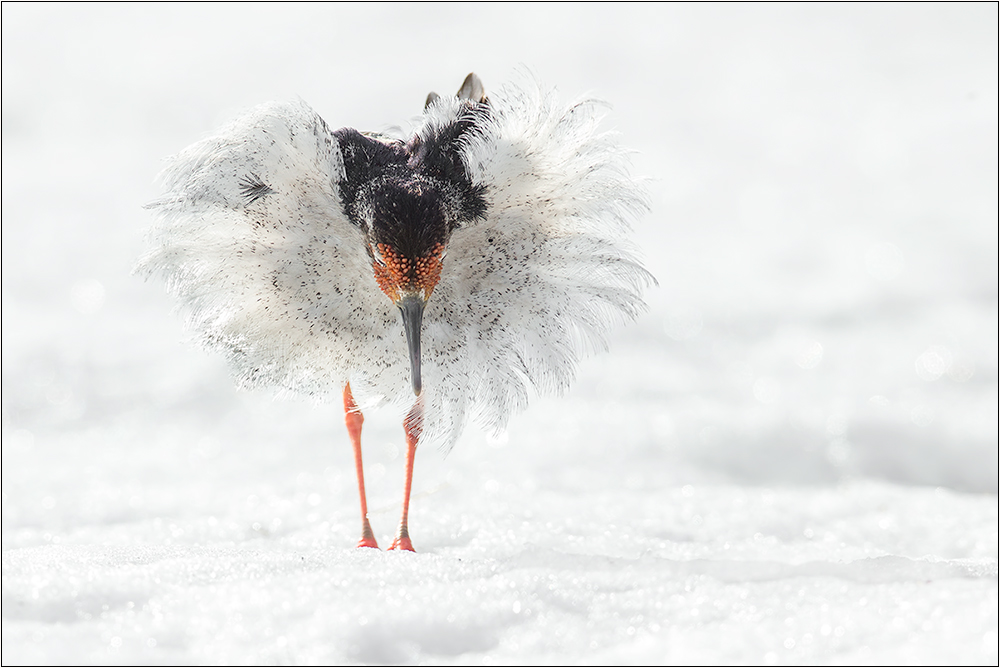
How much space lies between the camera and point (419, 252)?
3215 mm

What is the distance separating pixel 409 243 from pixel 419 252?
2.2 inches

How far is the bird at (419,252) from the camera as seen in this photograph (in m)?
3.34

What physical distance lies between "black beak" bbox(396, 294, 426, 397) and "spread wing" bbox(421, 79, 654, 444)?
0.93 ft

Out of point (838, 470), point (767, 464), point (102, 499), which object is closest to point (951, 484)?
point (838, 470)

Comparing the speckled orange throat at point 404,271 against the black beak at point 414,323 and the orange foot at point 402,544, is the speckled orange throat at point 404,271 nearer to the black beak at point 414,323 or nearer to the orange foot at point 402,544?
the black beak at point 414,323

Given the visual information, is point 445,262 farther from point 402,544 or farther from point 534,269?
point 402,544

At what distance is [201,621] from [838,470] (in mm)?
4611

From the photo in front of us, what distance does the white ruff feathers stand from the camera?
11.1 feet

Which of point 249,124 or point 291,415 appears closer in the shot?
point 249,124

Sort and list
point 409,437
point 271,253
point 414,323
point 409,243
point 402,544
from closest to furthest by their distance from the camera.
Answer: point 409,243 → point 414,323 → point 271,253 → point 402,544 → point 409,437

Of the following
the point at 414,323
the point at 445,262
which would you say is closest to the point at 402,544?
the point at 414,323

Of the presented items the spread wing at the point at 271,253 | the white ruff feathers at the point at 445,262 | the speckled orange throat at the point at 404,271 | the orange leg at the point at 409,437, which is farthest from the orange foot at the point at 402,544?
the speckled orange throat at the point at 404,271

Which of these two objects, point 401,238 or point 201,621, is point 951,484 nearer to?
point 401,238

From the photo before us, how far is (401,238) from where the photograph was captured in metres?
3.17
